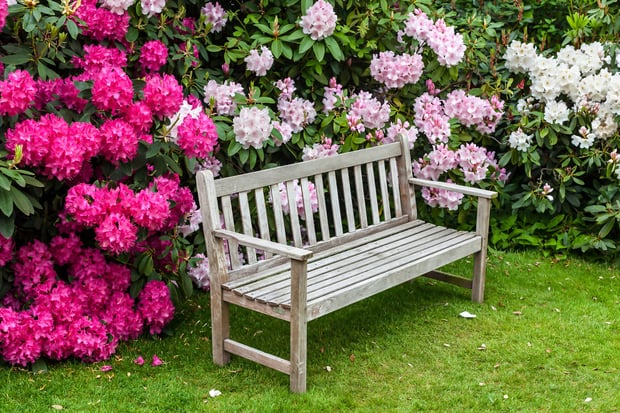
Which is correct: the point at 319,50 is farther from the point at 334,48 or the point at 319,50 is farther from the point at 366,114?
the point at 366,114

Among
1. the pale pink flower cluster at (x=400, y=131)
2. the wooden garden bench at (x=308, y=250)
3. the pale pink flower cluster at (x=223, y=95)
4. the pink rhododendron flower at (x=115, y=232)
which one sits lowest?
the wooden garden bench at (x=308, y=250)

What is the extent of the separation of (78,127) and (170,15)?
1.24 meters

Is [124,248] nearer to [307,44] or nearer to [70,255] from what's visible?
[70,255]

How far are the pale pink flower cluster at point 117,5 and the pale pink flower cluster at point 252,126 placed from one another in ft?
2.63

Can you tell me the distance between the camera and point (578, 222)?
5781 millimetres

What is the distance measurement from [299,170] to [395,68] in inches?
51.9

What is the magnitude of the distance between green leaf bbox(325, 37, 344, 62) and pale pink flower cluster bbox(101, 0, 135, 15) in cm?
118

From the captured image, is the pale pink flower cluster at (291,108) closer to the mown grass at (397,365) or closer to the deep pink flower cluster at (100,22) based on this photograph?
the deep pink flower cluster at (100,22)

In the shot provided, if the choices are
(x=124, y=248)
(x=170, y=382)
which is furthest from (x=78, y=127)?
(x=170, y=382)

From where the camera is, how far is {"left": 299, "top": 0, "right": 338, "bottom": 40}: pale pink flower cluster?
4749 mm

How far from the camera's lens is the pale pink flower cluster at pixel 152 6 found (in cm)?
440

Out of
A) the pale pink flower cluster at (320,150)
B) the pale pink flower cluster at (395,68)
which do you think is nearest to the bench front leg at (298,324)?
the pale pink flower cluster at (320,150)

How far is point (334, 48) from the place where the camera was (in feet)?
15.9

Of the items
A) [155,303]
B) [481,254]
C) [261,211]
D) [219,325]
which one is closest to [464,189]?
[481,254]
